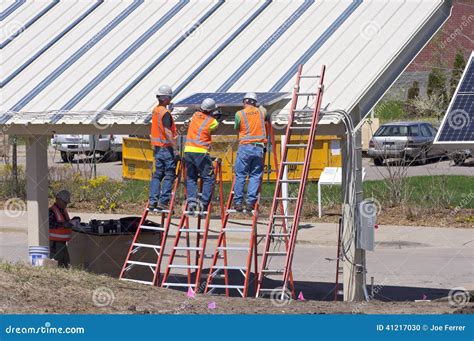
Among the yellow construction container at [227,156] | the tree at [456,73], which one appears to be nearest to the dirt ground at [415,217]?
the yellow construction container at [227,156]

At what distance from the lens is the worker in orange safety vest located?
1769cm

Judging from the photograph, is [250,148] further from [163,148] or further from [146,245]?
[146,245]

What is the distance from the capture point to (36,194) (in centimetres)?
1767

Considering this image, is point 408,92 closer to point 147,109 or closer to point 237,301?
point 147,109

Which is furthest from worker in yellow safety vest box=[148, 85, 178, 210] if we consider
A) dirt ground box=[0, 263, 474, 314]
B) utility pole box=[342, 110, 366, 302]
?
utility pole box=[342, 110, 366, 302]

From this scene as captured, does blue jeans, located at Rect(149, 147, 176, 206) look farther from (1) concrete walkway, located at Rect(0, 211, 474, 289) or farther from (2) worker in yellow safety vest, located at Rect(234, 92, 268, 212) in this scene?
(1) concrete walkway, located at Rect(0, 211, 474, 289)

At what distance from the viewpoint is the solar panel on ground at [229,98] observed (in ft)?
49.1

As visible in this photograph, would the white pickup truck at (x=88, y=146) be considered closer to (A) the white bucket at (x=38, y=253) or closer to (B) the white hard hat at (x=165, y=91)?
(A) the white bucket at (x=38, y=253)

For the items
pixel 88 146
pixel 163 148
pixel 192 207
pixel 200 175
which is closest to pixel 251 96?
pixel 200 175

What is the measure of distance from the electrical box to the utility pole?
6 centimetres

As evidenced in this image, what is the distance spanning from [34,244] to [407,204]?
1081 cm

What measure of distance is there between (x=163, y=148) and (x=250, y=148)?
1377mm

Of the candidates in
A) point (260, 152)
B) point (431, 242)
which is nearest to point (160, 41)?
point (260, 152)

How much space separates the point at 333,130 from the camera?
1495 centimetres
